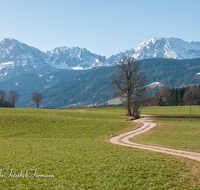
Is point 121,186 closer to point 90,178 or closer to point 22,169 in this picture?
point 90,178

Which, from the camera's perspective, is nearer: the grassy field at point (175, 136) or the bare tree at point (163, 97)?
the grassy field at point (175, 136)

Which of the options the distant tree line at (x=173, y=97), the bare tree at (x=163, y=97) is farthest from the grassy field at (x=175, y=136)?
the bare tree at (x=163, y=97)

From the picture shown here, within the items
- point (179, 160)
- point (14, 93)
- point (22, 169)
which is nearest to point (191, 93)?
point (14, 93)

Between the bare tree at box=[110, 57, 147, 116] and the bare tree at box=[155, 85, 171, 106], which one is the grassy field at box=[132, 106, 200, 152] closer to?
the bare tree at box=[110, 57, 147, 116]

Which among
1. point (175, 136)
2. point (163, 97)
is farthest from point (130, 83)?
point (163, 97)

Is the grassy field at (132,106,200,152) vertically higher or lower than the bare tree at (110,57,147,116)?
lower

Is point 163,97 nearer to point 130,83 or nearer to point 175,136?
point 130,83

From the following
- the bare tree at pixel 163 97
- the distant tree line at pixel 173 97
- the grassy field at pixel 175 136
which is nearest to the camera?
the grassy field at pixel 175 136

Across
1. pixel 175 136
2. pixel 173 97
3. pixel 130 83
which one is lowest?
pixel 175 136

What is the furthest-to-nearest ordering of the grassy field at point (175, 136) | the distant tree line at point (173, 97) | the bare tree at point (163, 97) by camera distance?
the bare tree at point (163, 97) < the distant tree line at point (173, 97) < the grassy field at point (175, 136)

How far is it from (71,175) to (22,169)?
4.47 m

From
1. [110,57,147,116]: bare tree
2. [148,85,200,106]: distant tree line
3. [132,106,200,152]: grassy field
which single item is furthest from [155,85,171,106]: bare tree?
[132,106,200,152]: grassy field

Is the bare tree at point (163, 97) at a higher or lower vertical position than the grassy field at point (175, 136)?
higher

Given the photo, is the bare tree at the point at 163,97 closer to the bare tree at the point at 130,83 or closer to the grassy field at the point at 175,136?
the bare tree at the point at 130,83
